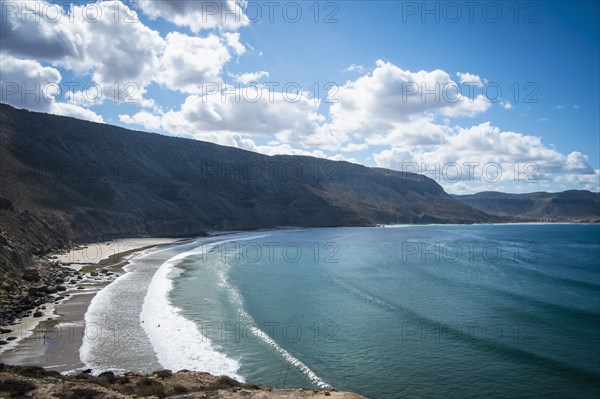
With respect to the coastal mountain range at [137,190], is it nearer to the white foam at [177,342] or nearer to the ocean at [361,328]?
the white foam at [177,342]

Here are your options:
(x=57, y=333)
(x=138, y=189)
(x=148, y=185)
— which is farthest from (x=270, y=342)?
(x=148, y=185)

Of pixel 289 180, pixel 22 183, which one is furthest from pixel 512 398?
pixel 289 180

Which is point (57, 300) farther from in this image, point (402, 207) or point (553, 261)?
point (402, 207)

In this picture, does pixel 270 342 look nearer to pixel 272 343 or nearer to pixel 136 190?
pixel 272 343

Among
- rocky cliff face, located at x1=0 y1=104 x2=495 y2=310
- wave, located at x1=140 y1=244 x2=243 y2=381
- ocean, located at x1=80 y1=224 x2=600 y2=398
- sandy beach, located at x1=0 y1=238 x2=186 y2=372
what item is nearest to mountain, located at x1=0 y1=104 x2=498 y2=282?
rocky cliff face, located at x1=0 y1=104 x2=495 y2=310

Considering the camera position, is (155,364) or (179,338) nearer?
(155,364)

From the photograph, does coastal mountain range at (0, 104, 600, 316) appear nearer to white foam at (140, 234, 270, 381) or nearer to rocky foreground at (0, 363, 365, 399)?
white foam at (140, 234, 270, 381)
